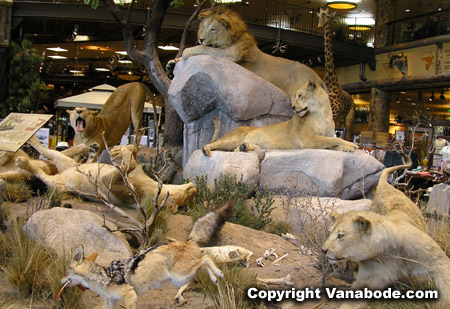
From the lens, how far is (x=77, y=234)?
4.82m

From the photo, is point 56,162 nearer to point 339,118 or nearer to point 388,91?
point 339,118

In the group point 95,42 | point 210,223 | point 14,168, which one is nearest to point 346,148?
point 210,223

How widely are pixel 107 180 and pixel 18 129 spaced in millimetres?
1395

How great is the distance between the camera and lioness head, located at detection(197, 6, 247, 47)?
8.88 meters

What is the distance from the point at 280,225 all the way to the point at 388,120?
12716 millimetres

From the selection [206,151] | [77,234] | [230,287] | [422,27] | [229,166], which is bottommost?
[230,287]

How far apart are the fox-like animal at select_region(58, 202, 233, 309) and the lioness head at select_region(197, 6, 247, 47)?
5.79 m

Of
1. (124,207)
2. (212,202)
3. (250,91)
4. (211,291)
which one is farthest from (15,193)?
(250,91)

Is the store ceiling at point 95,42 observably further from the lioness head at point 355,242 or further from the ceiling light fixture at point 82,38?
the lioness head at point 355,242

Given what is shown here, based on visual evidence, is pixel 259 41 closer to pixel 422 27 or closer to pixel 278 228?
pixel 422 27

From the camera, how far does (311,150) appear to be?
723cm

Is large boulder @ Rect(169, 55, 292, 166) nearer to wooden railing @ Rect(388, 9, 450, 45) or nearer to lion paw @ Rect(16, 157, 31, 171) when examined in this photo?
lion paw @ Rect(16, 157, 31, 171)

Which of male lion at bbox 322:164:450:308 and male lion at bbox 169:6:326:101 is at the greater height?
male lion at bbox 169:6:326:101

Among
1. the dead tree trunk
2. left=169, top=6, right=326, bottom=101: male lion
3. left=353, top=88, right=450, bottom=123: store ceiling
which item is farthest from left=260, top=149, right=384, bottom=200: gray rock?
left=353, top=88, right=450, bottom=123: store ceiling
